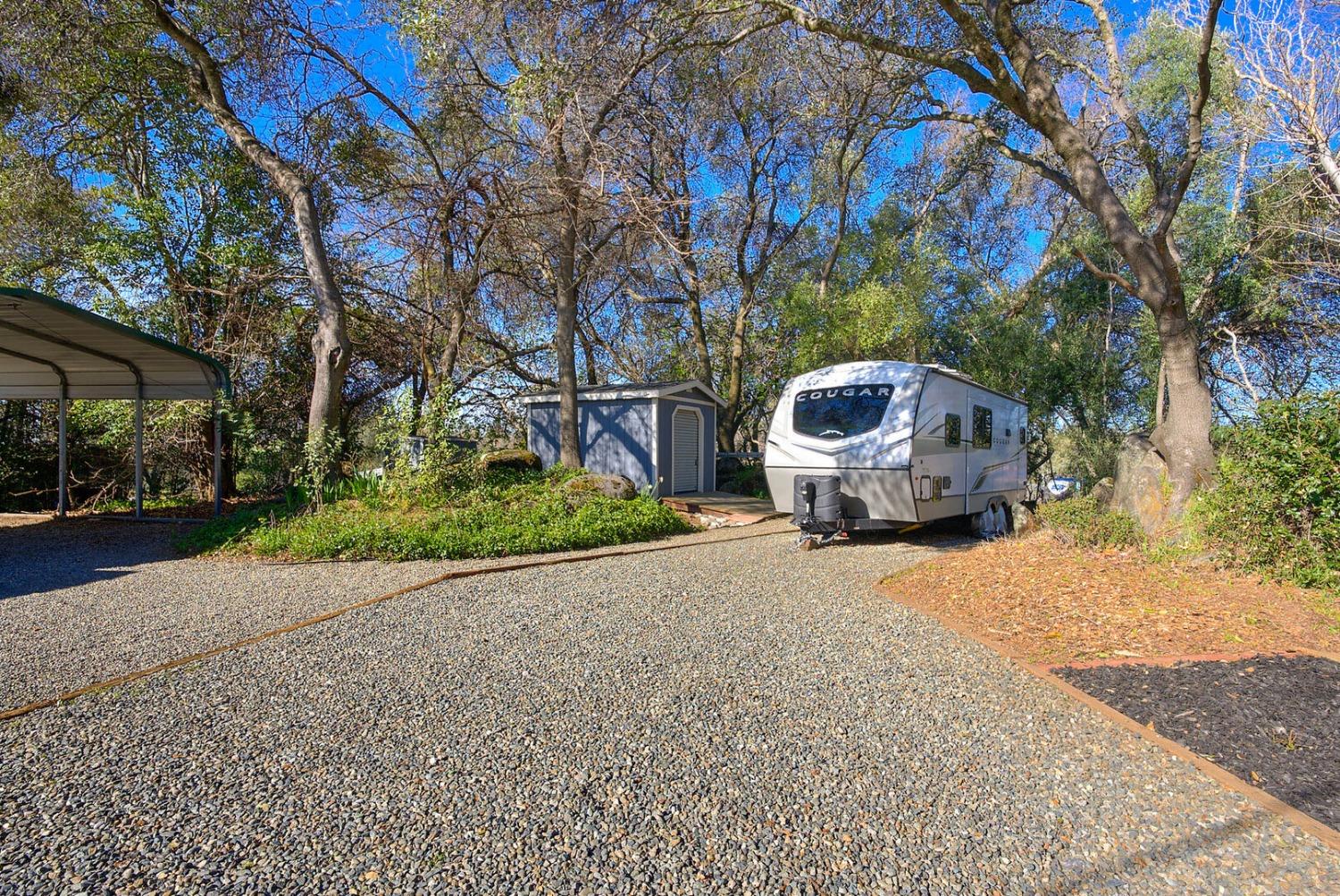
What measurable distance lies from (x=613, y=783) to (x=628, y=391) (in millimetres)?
11713

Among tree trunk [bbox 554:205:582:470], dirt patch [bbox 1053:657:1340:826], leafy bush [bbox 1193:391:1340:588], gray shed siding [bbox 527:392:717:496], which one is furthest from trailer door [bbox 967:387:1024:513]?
tree trunk [bbox 554:205:582:470]

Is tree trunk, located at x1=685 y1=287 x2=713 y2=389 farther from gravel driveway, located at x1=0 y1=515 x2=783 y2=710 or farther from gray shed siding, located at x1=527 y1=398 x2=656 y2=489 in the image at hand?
gravel driveway, located at x1=0 y1=515 x2=783 y2=710

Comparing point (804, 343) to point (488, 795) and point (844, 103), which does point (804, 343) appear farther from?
point (488, 795)

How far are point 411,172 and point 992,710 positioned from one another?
45.0 ft

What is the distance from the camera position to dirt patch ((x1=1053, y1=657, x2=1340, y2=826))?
252 cm

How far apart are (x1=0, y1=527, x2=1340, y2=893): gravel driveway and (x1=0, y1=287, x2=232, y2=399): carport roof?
6.91 metres

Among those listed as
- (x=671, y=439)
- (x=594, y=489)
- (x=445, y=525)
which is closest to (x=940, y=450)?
(x=594, y=489)

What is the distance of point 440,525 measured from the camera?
8.12 m

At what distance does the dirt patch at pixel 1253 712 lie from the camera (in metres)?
2.52

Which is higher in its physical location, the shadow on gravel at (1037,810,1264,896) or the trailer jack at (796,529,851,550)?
the trailer jack at (796,529,851,550)

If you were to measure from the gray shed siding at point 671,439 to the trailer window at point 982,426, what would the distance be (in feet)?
20.6

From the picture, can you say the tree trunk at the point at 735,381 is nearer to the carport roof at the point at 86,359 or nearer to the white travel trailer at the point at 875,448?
the white travel trailer at the point at 875,448

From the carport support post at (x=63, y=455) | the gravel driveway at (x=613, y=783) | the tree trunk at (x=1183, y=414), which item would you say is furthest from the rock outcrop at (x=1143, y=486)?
the carport support post at (x=63, y=455)

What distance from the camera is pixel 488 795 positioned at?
7.98ft
